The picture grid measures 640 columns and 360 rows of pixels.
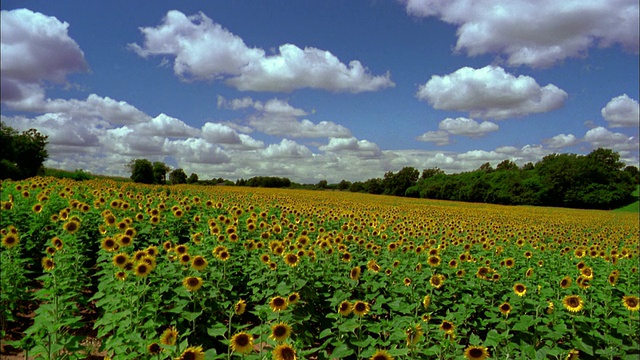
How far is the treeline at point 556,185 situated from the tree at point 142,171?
2026 inches

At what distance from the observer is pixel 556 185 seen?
69.8m

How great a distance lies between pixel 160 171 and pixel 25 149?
25092 mm

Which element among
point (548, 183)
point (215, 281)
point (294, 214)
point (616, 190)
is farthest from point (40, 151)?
point (616, 190)

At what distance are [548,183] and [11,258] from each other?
77842 millimetres

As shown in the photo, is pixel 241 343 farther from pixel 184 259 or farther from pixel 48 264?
pixel 48 264

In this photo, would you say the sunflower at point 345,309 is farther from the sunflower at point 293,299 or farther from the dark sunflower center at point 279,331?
the dark sunflower center at point 279,331

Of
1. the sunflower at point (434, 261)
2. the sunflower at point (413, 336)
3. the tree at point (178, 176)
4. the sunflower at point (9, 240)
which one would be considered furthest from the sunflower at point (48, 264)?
the tree at point (178, 176)

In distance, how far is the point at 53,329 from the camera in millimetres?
3912

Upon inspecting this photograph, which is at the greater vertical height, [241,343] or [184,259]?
[184,259]

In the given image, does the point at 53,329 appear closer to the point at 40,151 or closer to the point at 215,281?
the point at 215,281

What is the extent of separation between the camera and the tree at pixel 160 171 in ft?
173

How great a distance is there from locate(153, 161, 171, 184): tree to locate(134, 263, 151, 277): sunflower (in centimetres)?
5081

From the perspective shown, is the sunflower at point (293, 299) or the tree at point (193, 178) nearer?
the sunflower at point (293, 299)

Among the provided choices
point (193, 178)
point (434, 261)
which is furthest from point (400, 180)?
point (434, 261)
